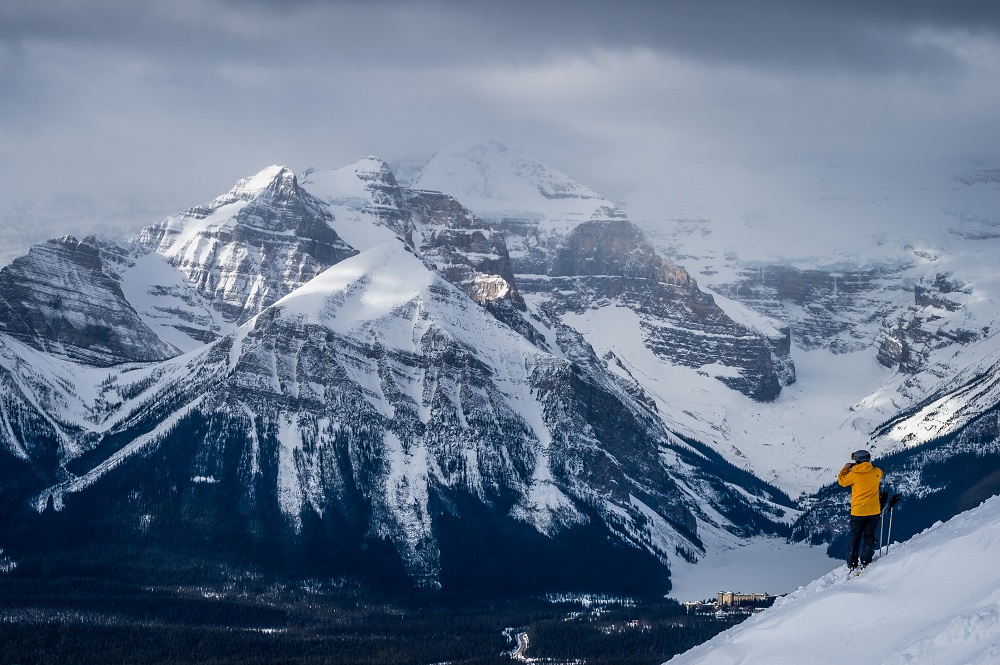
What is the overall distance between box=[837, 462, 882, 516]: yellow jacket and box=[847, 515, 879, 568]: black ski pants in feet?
0.82

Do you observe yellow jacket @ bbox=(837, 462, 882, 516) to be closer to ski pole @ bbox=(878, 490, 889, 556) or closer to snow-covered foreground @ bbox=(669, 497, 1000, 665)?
ski pole @ bbox=(878, 490, 889, 556)

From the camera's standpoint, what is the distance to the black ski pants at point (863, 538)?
6144 cm

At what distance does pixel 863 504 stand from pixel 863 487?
65cm

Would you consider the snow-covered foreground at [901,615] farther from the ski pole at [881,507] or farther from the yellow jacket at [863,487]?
the ski pole at [881,507]

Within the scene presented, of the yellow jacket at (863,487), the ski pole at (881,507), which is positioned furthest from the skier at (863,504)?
the ski pole at (881,507)

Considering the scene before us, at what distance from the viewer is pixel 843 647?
173 ft

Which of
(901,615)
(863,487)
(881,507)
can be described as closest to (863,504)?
(863,487)

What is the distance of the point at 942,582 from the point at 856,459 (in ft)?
27.4

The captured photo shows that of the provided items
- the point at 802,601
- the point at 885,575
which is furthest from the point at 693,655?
the point at 885,575

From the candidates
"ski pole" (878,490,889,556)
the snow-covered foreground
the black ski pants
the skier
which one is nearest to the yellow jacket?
the skier

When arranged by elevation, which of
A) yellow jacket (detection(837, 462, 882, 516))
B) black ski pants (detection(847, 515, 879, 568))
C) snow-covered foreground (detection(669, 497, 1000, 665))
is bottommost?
snow-covered foreground (detection(669, 497, 1000, 665))

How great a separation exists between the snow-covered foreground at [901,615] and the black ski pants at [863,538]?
1.12 meters

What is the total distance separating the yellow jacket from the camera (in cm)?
6197

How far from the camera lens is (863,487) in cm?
6206
